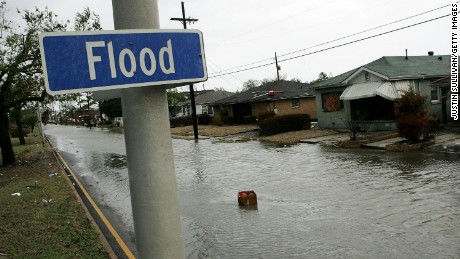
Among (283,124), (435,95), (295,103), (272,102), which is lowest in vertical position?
(283,124)

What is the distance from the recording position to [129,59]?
1763 mm

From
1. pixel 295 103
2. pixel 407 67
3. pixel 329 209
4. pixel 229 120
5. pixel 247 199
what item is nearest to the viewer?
pixel 329 209

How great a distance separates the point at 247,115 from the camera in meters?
44.6

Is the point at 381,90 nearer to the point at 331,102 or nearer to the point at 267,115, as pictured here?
the point at 331,102

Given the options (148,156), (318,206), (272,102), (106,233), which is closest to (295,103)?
(272,102)

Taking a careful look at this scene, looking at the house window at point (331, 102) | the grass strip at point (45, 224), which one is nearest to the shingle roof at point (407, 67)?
the house window at point (331, 102)

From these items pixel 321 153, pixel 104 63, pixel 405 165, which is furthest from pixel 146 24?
pixel 321 153

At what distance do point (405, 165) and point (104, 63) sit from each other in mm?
13578

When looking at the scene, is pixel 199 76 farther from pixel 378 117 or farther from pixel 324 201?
pixel 378 117

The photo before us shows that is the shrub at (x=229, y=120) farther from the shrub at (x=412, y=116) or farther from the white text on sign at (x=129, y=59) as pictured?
the white text on sign at (x=129, y=59)

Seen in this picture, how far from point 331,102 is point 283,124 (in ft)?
12.7

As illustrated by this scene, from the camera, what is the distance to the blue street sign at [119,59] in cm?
163

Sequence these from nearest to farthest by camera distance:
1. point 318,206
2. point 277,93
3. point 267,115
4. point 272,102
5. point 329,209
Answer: point 329,209, point 318,206, point 267,115, point 272,102, point 277,93

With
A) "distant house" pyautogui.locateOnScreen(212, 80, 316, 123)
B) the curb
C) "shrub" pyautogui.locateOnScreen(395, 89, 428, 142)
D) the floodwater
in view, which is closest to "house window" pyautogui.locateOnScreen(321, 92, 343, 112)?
"distant house" pyautogui.locateOnScreen(212, 80, 316, 123)
